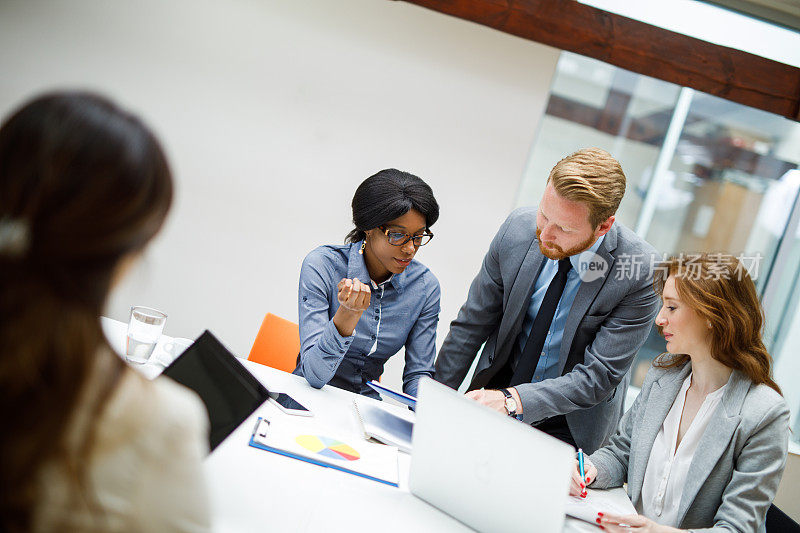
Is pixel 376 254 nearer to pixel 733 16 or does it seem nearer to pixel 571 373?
pixel 571 373

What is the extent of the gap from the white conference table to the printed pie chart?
68 millimetres

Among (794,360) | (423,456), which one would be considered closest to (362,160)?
(423,456)

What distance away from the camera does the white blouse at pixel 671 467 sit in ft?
6.70

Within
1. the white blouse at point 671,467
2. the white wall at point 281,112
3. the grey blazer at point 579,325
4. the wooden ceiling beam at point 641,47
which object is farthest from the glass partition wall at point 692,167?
the white blouse at point 671,467

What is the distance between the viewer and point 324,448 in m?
1.71

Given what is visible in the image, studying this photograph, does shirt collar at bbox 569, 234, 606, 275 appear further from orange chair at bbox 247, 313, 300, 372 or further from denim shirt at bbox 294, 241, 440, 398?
orange chair at bbox 247, 313, 300, 372

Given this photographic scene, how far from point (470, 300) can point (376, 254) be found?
47 centimetres

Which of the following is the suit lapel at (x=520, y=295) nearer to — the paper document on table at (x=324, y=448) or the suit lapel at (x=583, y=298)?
the suit lapel at (x=583, y=298)

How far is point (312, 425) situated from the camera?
6.03 feet

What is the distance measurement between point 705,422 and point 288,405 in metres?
1.29

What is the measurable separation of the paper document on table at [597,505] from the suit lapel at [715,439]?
168 mm

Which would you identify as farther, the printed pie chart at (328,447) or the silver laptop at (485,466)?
the printed pie chart at (328,447)

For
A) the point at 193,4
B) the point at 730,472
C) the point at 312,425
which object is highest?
the point at 193,4

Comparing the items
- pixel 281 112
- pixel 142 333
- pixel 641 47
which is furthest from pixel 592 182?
pixel 281 112
